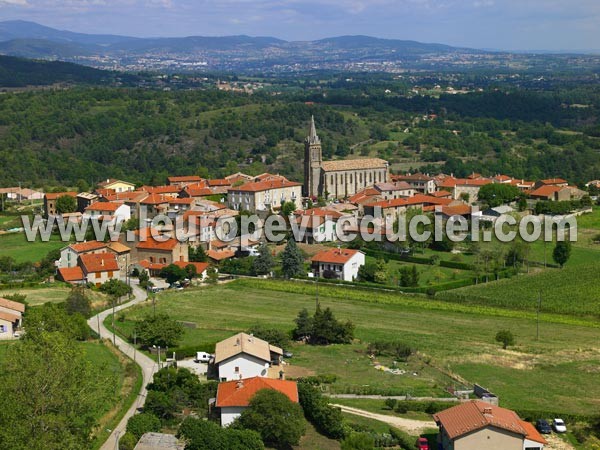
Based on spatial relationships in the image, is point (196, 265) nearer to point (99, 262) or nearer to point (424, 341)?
point (99, 262)

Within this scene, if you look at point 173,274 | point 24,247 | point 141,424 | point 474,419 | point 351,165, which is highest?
point 351,165

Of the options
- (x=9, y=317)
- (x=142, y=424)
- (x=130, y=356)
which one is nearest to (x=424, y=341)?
(x=130, y=356)

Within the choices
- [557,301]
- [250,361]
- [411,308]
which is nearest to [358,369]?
[250,361]

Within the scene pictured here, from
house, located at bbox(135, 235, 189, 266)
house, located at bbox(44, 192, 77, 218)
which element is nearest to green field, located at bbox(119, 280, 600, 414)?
house, located at bbox(135, 235, 189, 266)

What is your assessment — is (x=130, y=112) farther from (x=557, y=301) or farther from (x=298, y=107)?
A: (x=557, y=301)

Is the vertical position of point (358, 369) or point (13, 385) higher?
point (13, 385)

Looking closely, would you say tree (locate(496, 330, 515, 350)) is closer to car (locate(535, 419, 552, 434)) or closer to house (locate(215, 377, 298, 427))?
car (locate(535, 419, 552, 434))
